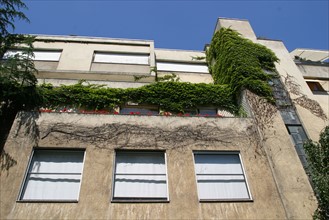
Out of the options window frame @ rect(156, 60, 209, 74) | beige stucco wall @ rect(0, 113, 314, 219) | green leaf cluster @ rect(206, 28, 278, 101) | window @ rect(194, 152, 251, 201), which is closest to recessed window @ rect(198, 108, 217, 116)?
green leaf cluster @ rect(206, 28, 278, 101)

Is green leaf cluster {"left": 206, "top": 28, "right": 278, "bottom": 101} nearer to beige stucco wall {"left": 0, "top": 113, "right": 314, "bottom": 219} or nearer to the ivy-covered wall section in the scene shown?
the ivy-covered wall section

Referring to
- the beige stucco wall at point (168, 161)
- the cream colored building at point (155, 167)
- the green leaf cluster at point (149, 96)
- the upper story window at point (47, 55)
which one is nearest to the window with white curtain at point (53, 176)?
the cream colored building at point (155, 167)

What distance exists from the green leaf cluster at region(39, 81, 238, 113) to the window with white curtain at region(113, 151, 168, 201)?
4.42m

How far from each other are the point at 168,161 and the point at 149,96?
208 inches

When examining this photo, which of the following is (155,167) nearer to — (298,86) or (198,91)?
(198,91)

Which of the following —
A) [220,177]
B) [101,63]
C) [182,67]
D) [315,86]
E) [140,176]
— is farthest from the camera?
[182,67]

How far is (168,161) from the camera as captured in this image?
9023 mm

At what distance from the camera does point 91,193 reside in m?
7.97

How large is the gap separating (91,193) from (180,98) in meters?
7.21

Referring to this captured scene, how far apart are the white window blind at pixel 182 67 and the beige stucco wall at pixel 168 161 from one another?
27.9 ft

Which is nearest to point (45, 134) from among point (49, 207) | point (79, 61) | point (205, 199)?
point (49, 207)

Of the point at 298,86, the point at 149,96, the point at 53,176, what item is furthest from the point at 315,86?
the point at 53,176

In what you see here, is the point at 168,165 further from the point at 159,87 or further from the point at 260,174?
the point at 159,87

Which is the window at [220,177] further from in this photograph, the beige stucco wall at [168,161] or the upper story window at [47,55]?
the upper story window at [47,55]
